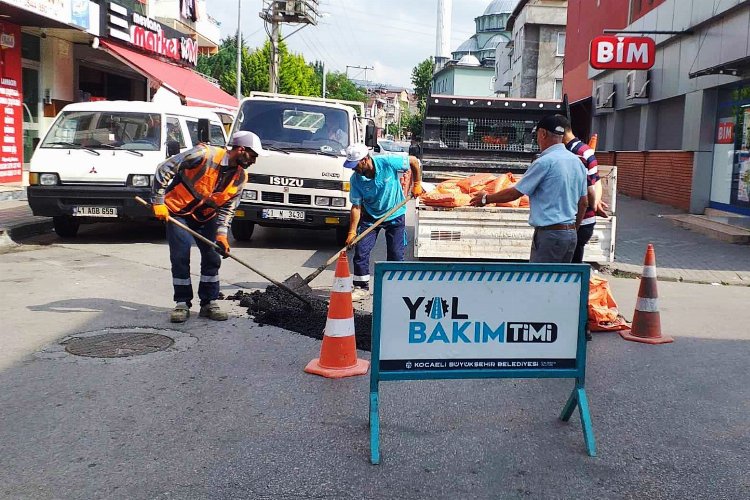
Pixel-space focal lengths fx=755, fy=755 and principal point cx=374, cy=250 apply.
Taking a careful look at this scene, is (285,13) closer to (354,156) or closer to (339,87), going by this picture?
(354,156)

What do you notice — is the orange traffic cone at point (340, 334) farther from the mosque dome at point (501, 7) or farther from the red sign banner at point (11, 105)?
the mosque dome at point (501, 7)

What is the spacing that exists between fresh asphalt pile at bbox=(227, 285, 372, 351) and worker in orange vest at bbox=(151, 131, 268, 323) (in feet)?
1.24

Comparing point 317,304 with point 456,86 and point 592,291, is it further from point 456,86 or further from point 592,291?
point 456,86

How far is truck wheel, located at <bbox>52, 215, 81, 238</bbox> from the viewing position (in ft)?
37.7

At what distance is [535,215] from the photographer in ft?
18.9

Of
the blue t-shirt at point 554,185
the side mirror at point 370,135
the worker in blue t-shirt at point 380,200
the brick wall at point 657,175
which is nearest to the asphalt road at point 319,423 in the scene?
the blue t-shirt at point 554,185

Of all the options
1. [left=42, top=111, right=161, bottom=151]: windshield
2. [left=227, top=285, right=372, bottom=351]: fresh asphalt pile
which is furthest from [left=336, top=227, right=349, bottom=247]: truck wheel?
[left=227, top=285, right=372, bottom=351]: fresh asphalt pile

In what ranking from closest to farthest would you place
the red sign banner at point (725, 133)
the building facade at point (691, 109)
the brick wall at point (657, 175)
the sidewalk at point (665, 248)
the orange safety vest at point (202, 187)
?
1. the orange safety vest at point (202, 187)
2. the sidewalk at point (665, 248)
3. the building facade at point (691, 109)
4. the red sign banner at point (725, 133)
5. the brick wall at point (657, 175)

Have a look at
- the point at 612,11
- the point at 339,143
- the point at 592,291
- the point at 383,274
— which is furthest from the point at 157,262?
the point at 612,11

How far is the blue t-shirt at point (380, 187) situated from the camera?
7.45 metres

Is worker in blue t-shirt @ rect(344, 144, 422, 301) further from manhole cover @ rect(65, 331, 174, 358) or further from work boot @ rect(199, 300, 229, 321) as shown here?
manhole cover @ rect(65, 331, 174, 358)

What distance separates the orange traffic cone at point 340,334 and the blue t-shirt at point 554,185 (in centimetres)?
148

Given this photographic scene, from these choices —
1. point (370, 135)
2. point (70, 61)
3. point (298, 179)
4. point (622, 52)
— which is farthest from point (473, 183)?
point (70, 61)

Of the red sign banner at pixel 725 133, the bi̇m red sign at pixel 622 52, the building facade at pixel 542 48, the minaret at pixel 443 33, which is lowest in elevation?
the red sign banner at pixel 725 133
